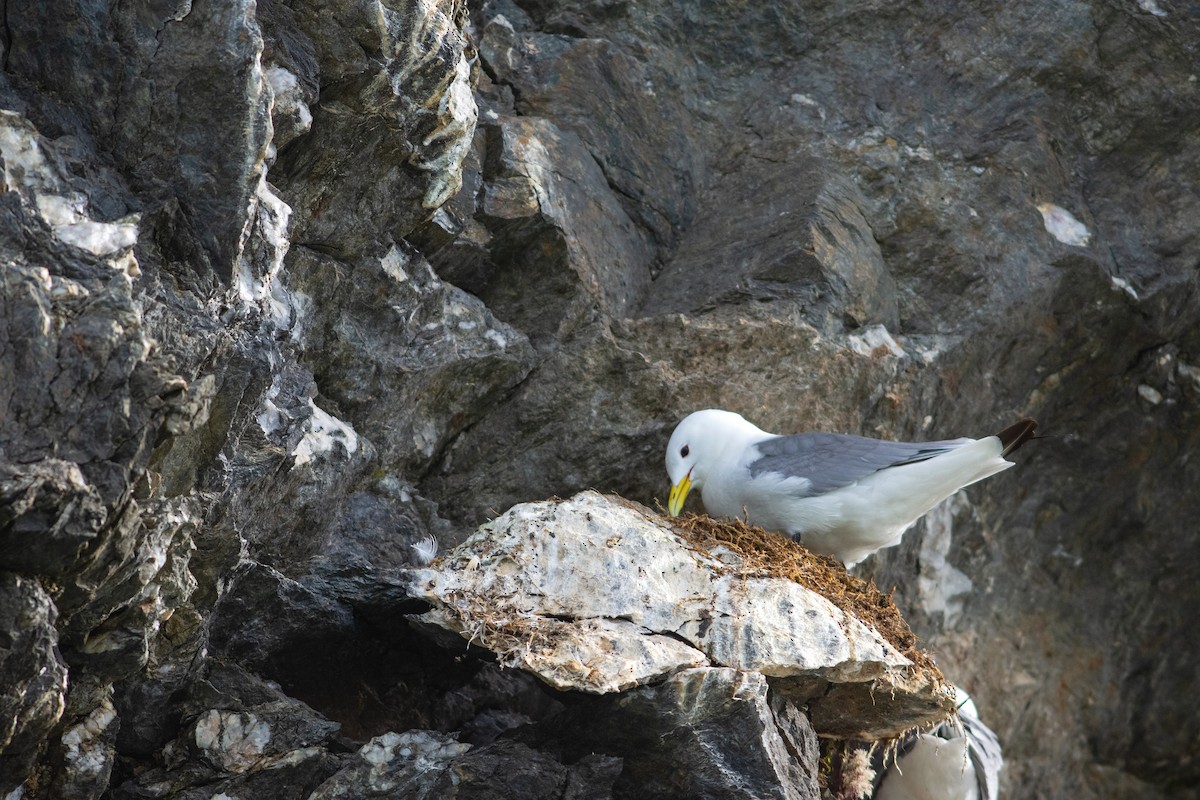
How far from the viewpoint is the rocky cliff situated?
3025 millimetres

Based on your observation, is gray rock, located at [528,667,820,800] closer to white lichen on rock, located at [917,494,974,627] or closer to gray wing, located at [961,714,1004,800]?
gray wing, located at [961,714,1004,800]

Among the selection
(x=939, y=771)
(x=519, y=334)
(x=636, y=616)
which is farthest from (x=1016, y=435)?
(x=519, y=334)

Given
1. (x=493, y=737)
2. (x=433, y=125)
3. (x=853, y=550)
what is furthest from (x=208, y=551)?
(x=853, y=550)

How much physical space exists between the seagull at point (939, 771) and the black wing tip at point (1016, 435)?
106 centimetres

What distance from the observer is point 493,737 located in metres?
4.23

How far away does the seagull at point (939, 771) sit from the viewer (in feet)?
15.0

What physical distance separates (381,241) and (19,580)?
1881mm

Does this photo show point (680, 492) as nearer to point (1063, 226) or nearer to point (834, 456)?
point (834, 456)

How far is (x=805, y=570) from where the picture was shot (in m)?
4.12

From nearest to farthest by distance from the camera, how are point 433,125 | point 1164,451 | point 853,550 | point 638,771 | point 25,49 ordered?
point 25,49 → point 638,771 → point 433,125 → point 853,550 → point 1164,451

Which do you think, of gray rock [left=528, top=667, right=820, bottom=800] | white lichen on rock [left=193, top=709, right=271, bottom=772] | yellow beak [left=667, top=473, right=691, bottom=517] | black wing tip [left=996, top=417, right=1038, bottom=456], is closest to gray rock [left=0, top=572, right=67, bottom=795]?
white lichen on rock [left=193, top=709, right=271, bottom=772]

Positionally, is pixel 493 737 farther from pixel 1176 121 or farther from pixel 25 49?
pixel 1176 121

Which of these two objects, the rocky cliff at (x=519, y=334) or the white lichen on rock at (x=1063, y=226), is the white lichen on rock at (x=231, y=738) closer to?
the rocky cliff at (x=519, y=334)

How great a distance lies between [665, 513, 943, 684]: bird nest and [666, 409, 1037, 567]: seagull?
134 mm
